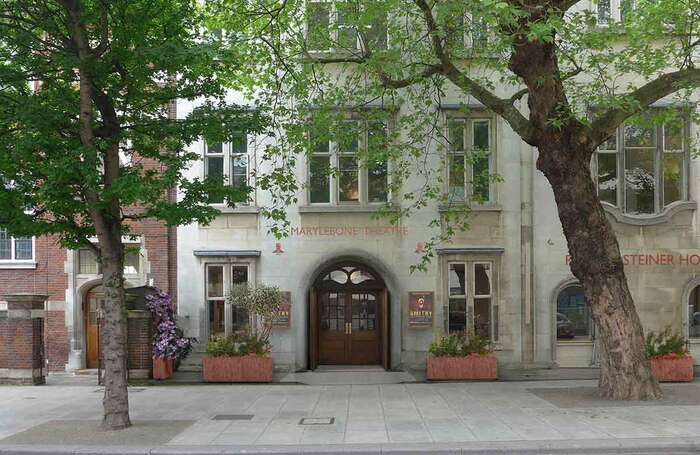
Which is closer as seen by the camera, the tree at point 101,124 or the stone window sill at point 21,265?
the tree at point 101,124

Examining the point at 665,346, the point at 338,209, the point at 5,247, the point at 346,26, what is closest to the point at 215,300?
the point at 338,209

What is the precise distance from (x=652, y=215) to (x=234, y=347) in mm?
11388

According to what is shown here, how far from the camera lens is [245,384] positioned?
55.7 ft

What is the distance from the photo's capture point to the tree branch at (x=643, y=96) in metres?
12.7

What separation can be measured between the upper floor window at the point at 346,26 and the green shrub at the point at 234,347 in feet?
23.6

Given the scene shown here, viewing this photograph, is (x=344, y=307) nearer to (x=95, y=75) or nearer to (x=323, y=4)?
(x=323, y=4)

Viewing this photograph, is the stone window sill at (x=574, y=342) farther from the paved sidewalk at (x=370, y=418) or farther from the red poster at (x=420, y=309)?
the red poster at (x=420, y=309)

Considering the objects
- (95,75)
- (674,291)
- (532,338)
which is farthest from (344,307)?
(95,75)

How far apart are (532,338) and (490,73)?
282 inches

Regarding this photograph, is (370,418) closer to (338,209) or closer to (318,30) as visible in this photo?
(338,209)

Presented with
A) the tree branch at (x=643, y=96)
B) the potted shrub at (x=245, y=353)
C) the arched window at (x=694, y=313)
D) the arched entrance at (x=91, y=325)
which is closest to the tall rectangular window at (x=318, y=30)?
the tree branch at (x=643, y=96)

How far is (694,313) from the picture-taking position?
60.3ft

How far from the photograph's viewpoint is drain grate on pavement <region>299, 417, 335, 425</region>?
1175 centimetres

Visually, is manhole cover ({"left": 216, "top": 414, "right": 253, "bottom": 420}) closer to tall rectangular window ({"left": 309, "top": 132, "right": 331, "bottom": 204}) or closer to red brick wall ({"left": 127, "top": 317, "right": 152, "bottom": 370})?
red brick wall ({"left": 127, "top": 317, "right": 152, "bottom": 370})
